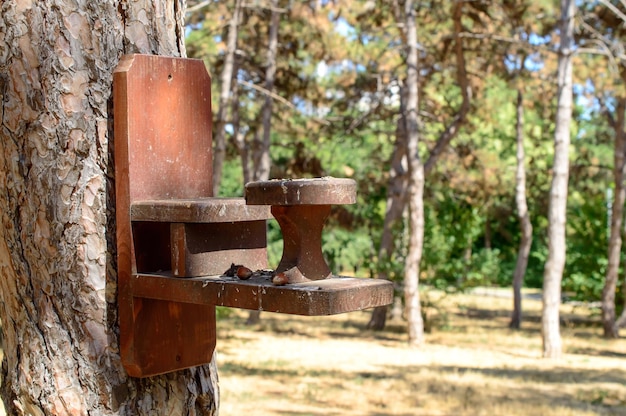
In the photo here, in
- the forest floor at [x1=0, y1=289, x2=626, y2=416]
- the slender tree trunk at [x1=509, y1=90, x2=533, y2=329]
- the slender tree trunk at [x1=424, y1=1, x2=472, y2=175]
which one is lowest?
the forest floor at [x1=0, y1=289, x2=626, y2=416]

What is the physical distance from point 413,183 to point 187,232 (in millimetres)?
12418

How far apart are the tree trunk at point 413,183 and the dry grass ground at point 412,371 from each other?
62 cm

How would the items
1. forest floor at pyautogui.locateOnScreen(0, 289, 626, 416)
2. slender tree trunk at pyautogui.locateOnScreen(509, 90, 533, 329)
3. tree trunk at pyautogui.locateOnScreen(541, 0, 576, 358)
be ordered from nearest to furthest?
forest floor at pyautogui.locateOnScreen(0, 289, 626, 416) → tree trunk at pyautogui.locateOnScreen(541, 0, 576, 358) → slender tree trunk at pyautogui.locateOnScreen(509, 90, 533, 329)

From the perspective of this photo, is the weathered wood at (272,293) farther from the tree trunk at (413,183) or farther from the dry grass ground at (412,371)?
the tree trunk at (413,183)

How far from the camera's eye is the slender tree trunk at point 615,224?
1555 centimetres

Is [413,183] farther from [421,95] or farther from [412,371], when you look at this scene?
[421,95]

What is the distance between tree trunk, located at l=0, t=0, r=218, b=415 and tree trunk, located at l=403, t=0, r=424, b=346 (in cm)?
1224

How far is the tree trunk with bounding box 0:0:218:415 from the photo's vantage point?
1.55m

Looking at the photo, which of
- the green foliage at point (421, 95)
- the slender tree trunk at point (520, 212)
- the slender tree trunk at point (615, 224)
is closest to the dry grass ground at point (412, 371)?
the slender tree trunk at point (615, 224)

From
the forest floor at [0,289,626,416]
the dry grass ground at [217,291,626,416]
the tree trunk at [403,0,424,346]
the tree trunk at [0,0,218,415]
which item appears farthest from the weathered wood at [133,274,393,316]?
the tree trunk at [403,0,424,346]

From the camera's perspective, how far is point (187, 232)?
1.54 meters

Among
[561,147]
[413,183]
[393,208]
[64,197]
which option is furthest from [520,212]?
[64,197]

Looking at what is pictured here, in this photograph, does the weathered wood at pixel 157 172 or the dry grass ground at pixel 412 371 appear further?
the dry grass ground at pixel 412 371

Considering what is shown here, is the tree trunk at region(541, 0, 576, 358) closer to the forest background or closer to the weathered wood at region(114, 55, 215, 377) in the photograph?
the forest background
